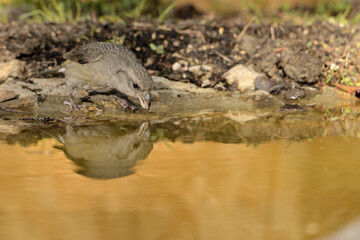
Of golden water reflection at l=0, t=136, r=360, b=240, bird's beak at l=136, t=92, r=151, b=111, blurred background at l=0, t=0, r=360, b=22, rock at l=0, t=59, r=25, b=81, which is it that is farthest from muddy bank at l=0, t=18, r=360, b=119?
golden water reflection at l=0, t=136, r=360, b=240

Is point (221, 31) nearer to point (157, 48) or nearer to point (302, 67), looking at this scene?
point (157, 48)

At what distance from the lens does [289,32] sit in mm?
6289

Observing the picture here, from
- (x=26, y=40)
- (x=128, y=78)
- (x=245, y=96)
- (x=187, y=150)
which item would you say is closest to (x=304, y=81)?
(x=245, y=96)

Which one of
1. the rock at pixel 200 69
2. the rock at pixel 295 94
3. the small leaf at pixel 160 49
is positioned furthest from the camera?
the small leaf at pixel 160 49

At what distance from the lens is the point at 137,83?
15.1 feet

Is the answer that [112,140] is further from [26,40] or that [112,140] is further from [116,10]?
[116,10]

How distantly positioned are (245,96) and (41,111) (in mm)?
1987

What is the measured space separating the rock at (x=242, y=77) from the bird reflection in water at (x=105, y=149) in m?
1.54

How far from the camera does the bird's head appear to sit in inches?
180

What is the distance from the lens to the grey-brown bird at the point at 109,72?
462 cm

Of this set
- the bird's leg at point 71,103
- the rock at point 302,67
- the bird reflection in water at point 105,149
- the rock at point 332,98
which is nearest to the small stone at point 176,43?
the rock at point 302,67

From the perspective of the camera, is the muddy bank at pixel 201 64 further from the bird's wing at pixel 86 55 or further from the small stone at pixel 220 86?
the bird's wing at pixel 86 55

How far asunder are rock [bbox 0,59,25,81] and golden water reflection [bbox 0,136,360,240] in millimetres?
1988

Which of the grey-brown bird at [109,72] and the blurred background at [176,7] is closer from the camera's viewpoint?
the grey-brown bird at [109,72]
